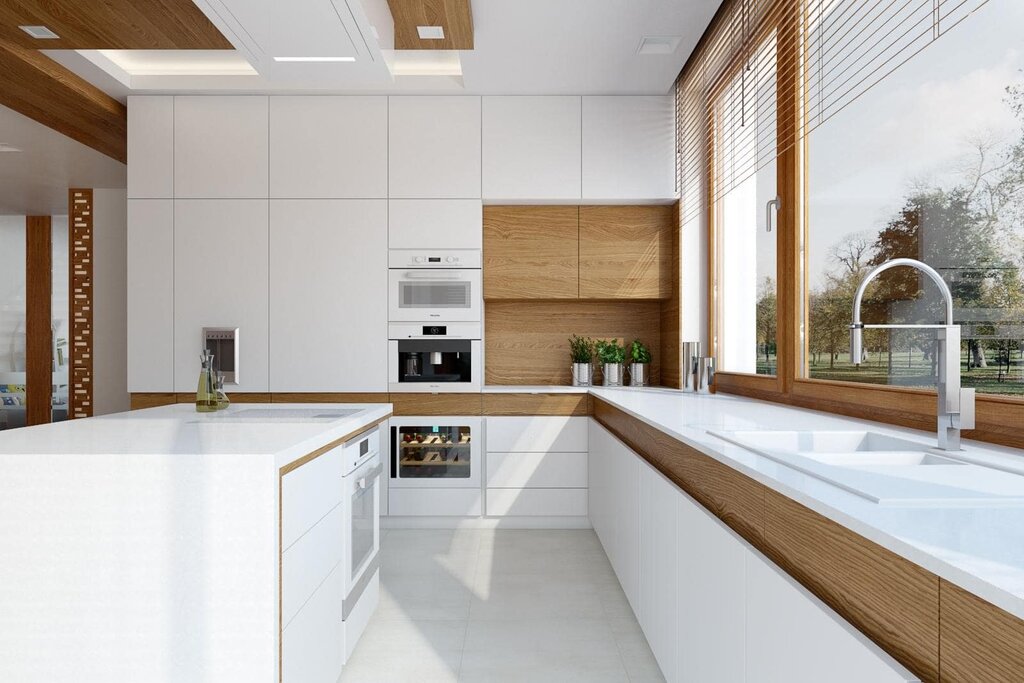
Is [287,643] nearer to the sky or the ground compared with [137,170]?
nearer to the ground

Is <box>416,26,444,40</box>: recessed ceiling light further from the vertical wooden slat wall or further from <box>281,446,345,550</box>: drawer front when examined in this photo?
the vertical wooden slat wall

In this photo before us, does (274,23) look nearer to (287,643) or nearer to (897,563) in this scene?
(287,643)

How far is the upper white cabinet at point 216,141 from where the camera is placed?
384 centimetres

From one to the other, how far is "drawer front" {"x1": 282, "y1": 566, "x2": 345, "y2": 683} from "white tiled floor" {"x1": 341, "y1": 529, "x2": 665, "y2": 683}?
0.61 ft

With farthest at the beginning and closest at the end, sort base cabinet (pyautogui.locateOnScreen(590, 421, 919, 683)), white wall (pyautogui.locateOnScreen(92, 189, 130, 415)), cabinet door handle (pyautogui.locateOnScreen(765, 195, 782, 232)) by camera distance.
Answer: white wall (pyautogui.locateOnScreen(92, 189, 130, 415)) → cabinet door handle (pyautogui.locateOnScreen(765, 195, 782, 232)) → base cabinet (pyautogui.locateOnScreen(590, 421, 919, 683))

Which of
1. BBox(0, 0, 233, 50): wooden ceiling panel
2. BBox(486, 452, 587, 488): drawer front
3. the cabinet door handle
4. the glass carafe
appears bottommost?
BBox(486, 452, 587, 488): drawer front

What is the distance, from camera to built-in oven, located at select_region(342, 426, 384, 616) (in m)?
2.21

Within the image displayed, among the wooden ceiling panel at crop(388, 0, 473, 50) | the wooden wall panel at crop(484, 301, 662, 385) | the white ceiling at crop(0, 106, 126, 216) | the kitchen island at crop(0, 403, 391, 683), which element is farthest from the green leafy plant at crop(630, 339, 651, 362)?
the white ceiling at crop(0, 106, 126, 216)

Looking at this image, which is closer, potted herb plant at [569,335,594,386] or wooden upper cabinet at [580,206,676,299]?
wooden upper cabinet at [580,206,676,299]

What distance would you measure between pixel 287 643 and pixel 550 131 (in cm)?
315

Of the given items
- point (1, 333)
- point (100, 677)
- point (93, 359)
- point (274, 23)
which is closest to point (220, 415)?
point (100, 677)

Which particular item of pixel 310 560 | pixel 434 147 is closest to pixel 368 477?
pixel 310 560

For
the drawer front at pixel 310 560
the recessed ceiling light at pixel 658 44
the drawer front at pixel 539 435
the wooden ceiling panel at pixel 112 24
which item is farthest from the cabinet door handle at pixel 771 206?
the wooden ceiling panel at pixel 112 24

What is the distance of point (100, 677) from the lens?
1.53 meters
